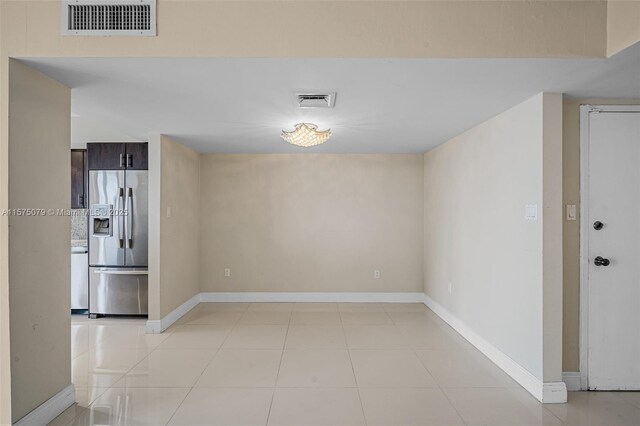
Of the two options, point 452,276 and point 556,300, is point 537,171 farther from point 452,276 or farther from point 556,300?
point 452,276

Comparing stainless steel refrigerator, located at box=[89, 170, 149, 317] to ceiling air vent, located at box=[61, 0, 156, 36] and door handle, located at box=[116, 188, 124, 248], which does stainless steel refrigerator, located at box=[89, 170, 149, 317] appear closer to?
door handle, located at box=[116, 188, 124, 248]

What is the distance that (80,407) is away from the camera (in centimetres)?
279

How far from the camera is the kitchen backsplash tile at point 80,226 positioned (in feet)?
19.7

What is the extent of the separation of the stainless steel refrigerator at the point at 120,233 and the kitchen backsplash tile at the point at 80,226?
44.3 inches

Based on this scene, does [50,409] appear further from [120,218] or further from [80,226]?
[80,226]

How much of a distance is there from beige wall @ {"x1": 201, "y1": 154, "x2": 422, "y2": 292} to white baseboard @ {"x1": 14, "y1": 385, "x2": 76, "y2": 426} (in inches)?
Answer: 127

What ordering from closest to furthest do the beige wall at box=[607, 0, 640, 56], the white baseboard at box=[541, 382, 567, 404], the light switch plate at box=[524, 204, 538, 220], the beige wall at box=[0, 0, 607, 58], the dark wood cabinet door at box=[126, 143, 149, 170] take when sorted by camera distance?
the beige wall at box=[607, 0, 640, 56]
the beige wall at box=[0, 0, 607, 58]
the white baseboard at box=[541, 382, 567, 404]
the light switch plate at box=[524, 204, 538, 220]
the dark wood cabinet door at box=[126, 143, 149, 170]

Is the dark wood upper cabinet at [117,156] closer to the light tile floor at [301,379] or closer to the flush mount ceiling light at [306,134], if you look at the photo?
the light tile floor at [301,379]

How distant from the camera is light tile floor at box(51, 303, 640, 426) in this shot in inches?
105

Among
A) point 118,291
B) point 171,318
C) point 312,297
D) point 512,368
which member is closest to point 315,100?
point 512,368

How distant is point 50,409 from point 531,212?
12.4ft

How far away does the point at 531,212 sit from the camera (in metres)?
3.06

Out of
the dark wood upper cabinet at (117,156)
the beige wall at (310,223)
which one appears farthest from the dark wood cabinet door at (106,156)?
the beige wall at (310,223)

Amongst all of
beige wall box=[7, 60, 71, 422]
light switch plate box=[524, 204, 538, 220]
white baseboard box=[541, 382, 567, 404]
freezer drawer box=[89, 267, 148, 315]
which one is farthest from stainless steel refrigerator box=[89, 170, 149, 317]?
white baseboard box=[541, 382, 567, 404]
